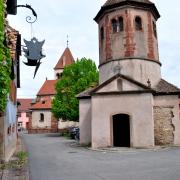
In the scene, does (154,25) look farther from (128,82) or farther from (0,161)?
(0,161)

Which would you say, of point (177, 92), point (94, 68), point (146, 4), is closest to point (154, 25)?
point (146, 4)

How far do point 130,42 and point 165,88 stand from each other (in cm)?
466

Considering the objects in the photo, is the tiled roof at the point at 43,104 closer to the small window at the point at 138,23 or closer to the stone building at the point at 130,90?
the stone building at the point at 130,90

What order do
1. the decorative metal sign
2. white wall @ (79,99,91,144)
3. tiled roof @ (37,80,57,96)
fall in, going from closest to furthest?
1. the decorative metal sign
2. white wall @ (79,99,91,144)
3. tiled roof @ (37,80,57,96)

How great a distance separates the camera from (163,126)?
73.7 ft

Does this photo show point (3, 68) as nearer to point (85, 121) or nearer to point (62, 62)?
point (85, 121)

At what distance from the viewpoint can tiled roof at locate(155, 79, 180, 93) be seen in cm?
2297

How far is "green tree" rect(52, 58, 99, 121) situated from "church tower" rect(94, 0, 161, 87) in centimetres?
1319

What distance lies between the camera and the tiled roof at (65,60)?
→ 72.5m

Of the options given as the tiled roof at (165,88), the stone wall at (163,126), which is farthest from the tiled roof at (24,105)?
the stone wall at (163,126)

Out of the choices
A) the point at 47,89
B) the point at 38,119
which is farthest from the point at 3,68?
the point at 47,89

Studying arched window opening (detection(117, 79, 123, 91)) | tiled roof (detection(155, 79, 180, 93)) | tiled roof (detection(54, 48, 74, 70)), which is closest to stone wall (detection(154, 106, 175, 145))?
tiled roof (detection(155, 79, 180, 93))

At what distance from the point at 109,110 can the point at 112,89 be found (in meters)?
1.60

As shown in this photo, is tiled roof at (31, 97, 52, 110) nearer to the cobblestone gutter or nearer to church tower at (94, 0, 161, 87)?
church tower at (94, 0, 161, 87)
